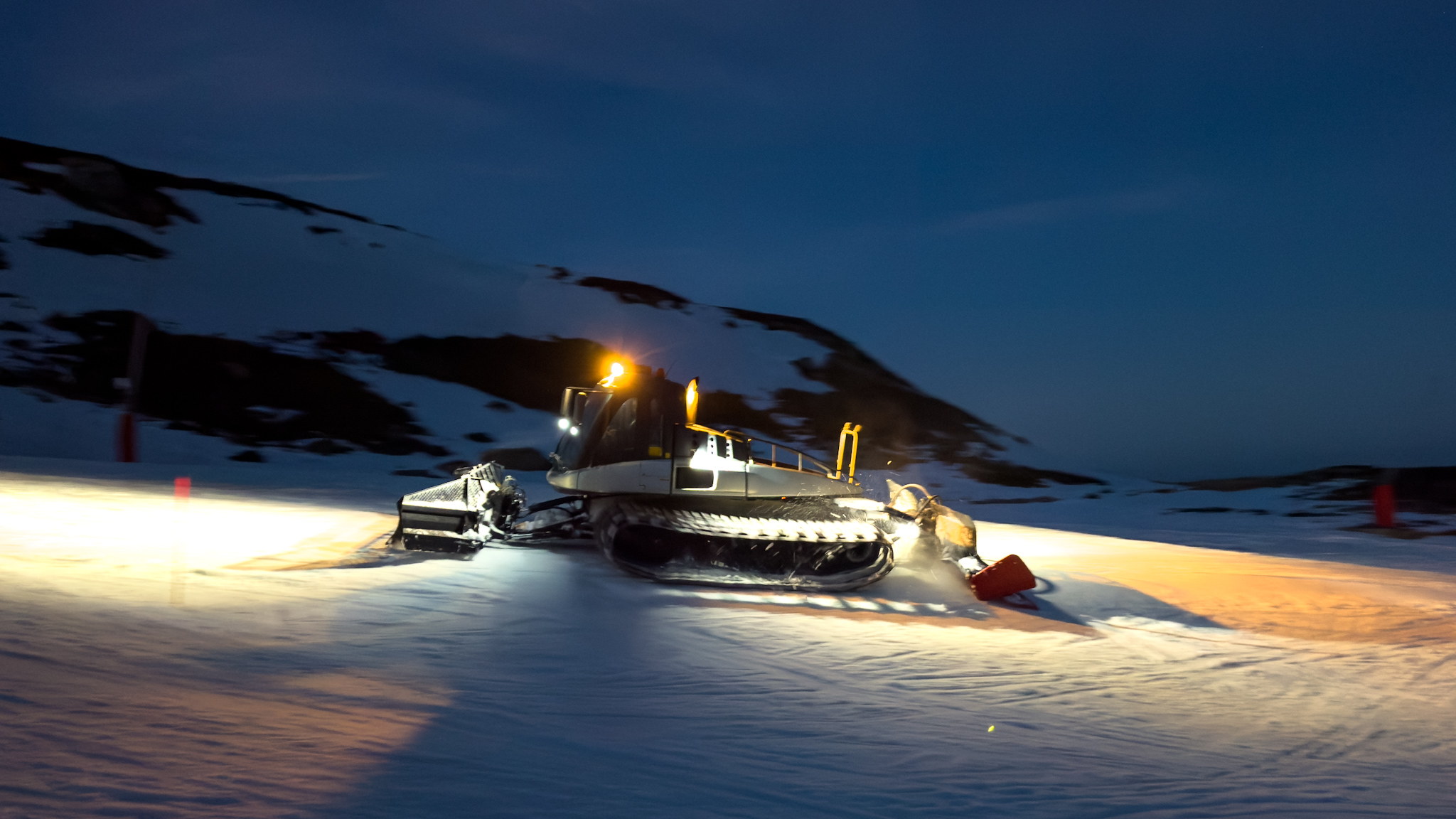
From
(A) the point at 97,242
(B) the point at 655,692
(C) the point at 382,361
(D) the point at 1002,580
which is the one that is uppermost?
(A) the point at 97,242

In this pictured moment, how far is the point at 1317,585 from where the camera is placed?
9.22 meters

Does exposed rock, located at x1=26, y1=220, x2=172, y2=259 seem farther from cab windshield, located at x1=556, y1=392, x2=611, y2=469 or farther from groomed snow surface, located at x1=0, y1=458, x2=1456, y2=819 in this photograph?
cab windshield, located at x1=556, y1=392, x2=611, y2=469

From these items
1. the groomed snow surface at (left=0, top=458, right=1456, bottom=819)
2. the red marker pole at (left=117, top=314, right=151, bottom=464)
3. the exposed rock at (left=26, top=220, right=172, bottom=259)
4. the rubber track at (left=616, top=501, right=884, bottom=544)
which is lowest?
the groomed snow surface at (left=0, top=458, right=1456, bottom=819)

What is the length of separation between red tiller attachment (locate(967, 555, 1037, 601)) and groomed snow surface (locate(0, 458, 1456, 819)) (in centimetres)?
26

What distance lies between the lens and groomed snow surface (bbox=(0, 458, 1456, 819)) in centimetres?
325

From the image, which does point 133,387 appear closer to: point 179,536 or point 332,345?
point 332,345

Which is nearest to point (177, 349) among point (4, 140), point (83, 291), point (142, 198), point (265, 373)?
point (265, 373)

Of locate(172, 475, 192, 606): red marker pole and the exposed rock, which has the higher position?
the exposed rock

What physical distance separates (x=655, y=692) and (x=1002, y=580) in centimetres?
406

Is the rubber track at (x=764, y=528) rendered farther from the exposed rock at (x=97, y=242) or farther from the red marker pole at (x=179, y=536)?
the exposed rock at (x=97, y=242)

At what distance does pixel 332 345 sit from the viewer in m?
32.0

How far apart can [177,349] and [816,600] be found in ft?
90.8

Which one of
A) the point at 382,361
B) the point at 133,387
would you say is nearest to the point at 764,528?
the point at 133,387

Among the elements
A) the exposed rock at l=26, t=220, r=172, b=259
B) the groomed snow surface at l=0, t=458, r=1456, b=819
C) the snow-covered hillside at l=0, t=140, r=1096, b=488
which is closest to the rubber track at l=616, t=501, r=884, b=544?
the groomed snow surface at l=0, t=458, r=1456, b=819
